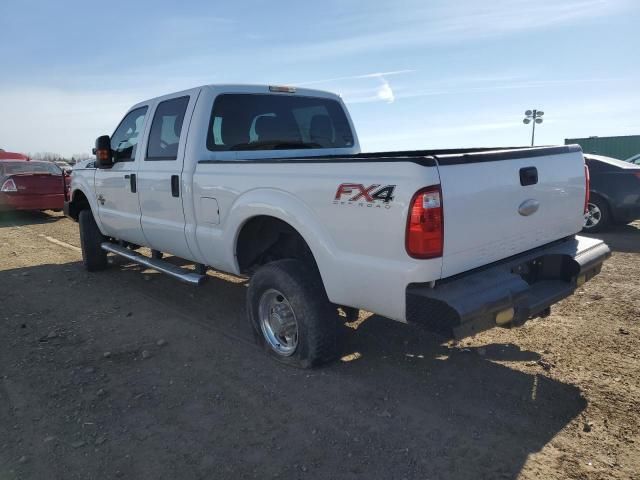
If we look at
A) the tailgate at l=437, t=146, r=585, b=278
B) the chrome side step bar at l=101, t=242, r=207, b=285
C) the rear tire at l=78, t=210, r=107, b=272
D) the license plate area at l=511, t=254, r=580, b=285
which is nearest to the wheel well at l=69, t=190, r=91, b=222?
the rear tire at l=78, t=210, r=107, b=272

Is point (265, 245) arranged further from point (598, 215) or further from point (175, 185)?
point (598, 215)

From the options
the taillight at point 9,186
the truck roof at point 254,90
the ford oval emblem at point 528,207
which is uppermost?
the truck roof at point 254,90

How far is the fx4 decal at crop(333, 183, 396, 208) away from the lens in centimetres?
275

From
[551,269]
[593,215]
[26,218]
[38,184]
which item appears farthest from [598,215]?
[26,218]

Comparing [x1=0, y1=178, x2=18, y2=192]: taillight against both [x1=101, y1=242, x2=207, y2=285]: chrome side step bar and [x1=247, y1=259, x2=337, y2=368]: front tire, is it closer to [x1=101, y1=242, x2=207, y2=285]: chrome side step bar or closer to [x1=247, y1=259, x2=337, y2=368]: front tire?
[x1=101, y1=242, x2=207, y2=285]: chrome side step bar

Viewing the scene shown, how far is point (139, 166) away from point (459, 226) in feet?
11.8

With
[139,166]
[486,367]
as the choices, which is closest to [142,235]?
[139,166]

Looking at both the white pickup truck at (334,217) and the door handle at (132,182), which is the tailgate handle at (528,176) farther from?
the door handle at (132,182)

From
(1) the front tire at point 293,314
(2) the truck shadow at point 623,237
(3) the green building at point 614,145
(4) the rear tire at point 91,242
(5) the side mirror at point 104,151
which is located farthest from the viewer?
(3) the green building at point 614,145

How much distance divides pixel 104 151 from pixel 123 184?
18.2 inches

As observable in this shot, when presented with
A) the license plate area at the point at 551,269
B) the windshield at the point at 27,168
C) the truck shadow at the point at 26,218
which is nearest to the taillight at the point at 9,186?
the windshield at the point at 27,168

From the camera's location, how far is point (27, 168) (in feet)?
41.5

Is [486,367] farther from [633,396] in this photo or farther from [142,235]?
[142,235]

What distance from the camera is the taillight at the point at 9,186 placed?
11.8 m
